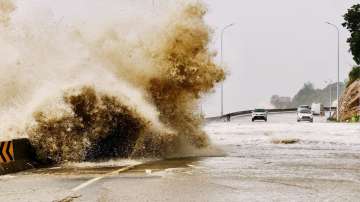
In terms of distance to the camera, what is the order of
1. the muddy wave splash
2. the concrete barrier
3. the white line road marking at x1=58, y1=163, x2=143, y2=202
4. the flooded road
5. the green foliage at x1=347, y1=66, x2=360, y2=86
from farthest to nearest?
the green foliage at x1=347, y1=66, x2=360, y2=86, the muddy wave splash, the concrete barrier, the white line road marking at x1=58, y1=163, x2=143, y2=202, the flooded road

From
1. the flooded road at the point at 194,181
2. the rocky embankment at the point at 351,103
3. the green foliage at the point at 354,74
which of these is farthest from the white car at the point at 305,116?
the flooded road at the point at 194,181

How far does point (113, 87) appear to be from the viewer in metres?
20.9

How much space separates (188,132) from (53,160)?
22.6ft

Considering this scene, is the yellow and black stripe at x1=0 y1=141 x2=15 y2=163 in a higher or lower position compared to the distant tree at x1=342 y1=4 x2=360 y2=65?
lower

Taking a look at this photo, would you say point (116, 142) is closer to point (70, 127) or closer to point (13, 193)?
point (70, 127)

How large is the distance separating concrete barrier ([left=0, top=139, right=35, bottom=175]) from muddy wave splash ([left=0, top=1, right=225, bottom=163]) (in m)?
0.51

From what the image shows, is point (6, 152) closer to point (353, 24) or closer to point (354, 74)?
point (353, 24)

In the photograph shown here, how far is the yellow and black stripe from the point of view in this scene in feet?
53.7

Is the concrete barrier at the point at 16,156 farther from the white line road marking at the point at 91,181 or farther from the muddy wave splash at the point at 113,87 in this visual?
the white line road marking at the point at 91,181

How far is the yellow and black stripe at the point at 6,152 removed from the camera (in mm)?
16375

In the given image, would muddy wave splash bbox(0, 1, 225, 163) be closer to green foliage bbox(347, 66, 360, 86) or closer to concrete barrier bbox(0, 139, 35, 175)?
concrete barrier bbox(0, 139, 35, 175)

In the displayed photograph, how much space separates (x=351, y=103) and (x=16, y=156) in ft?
255

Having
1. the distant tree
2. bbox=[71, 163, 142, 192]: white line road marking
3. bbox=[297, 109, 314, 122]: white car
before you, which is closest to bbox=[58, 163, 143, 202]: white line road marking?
bbox=[71, 163, 142, 192]: white line road marking

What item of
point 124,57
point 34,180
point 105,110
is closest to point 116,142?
point 105,110
